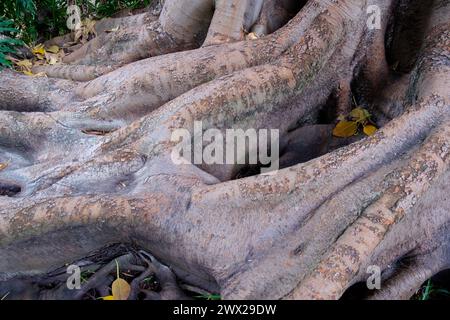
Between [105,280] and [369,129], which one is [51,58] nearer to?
[105,280]

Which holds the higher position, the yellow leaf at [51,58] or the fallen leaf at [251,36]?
the fallen leaf at [251,36]

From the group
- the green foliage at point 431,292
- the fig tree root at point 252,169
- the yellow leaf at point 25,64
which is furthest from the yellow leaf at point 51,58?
the green foliage at point 431,292

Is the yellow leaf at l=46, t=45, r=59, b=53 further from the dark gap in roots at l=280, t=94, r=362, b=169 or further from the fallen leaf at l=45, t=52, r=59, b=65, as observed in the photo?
the dark gap in roots at l=280, t=94, r=362, b=169

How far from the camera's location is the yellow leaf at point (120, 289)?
2.40 m

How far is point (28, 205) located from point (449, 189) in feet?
6.23

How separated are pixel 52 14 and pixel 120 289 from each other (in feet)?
10.2

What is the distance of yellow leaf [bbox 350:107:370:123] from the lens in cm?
300

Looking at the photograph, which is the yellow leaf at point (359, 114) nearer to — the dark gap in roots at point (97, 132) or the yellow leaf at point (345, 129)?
the yellow leaf at point (345, 129)

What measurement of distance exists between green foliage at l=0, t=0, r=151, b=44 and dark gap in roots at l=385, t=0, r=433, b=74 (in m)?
2.25

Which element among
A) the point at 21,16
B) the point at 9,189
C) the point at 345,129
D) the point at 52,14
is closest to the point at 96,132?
the point at 9,189

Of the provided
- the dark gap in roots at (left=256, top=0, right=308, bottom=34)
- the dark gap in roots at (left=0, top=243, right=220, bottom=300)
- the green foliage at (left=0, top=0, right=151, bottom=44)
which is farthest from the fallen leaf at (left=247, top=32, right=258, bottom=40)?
the green foliage at (left=0, top=0, right=151, bottom=44)

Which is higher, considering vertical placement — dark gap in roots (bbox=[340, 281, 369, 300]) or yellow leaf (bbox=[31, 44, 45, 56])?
yellow leaf (bbox=[31, 44, 45, 56])

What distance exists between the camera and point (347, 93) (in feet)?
10.1
